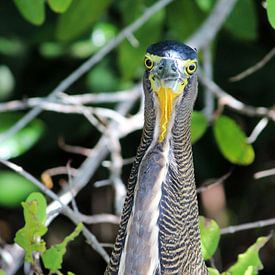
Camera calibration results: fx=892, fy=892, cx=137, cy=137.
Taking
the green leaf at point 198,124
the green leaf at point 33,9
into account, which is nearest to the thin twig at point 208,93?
the green leaf at point 198,124

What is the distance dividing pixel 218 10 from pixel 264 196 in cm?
141

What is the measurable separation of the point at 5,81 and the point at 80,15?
849mm

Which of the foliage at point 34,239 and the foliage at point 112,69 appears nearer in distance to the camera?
the foliage at point 34,239

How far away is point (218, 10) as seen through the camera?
2732mm

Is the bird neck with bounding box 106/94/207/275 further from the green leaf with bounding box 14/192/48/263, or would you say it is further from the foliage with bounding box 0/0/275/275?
the foliage with bounding box 0/0/275/275

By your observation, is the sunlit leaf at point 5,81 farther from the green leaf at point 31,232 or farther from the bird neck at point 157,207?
the bird neck at point 157,207

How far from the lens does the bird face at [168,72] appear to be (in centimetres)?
177

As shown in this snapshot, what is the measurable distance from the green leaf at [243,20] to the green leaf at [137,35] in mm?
238

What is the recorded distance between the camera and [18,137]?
309 cm

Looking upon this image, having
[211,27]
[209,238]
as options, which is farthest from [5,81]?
[209,238]

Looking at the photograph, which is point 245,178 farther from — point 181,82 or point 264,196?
point 181,82

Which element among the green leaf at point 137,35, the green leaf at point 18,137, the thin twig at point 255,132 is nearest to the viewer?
the thin twig at point 255,132

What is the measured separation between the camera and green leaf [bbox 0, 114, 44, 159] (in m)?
3.02

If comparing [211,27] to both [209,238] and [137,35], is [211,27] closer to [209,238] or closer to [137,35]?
[137,35]
